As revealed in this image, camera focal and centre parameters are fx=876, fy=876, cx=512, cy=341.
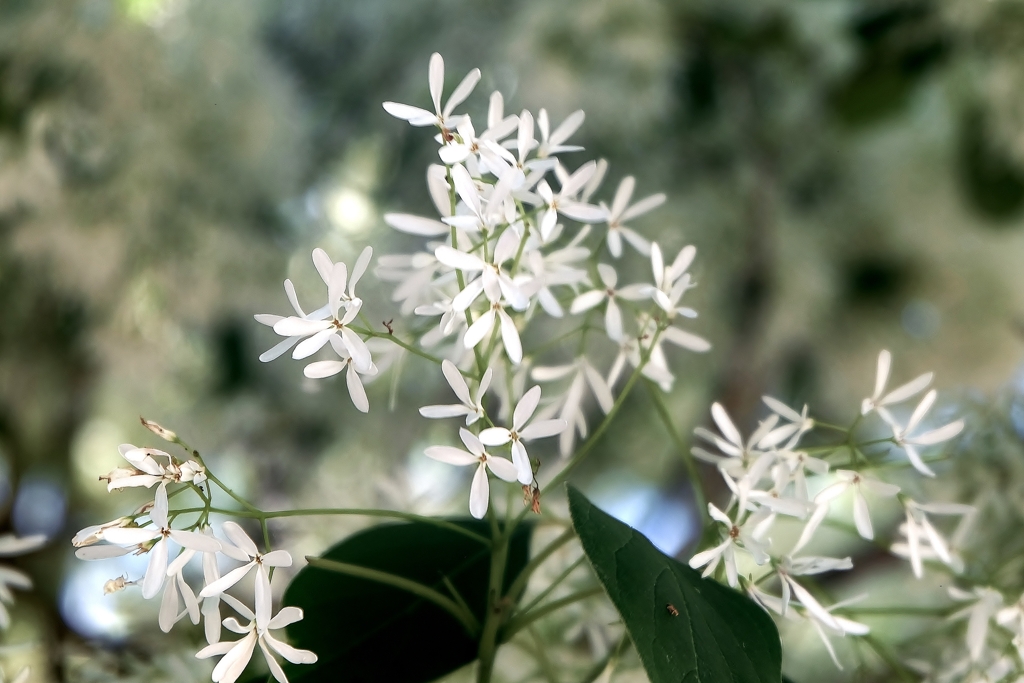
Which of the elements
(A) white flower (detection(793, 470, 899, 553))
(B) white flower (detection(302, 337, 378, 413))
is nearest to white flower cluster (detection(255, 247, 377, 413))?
(B) white flower (detection(302, 337, 378, 413))

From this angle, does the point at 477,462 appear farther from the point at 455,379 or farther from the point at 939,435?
the point at 939,435

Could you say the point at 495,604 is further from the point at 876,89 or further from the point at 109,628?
the point at 876,89

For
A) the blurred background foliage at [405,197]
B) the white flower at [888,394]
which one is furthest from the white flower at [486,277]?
the blurred background foliage at [405,197]

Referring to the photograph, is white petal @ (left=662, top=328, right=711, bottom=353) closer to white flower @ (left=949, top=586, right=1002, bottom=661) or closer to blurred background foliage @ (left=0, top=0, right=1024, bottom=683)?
white flower @ (left=949, top=586, right=1002, bottom=661)

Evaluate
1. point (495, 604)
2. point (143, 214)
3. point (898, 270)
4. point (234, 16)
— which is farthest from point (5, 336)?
point (898, 270)

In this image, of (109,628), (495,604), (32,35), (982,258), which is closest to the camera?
(495,604)

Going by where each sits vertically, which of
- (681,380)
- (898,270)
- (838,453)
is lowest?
(838,453)

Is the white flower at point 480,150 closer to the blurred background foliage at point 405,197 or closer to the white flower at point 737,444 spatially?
the white flower at point 737,444
